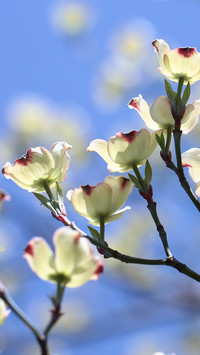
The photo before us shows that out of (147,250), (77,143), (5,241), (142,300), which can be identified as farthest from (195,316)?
(77,143)

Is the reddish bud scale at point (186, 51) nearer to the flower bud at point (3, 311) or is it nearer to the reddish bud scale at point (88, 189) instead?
the reddish bud scale at point (88, 189)

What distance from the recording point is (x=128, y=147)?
62cm

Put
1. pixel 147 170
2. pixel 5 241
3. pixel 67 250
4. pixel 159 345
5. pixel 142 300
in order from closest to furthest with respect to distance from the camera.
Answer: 1. pixel 67 250
2. pixel 147 170
3. pixel 142 300
4. pixel 5 241
5. pixel 159 345

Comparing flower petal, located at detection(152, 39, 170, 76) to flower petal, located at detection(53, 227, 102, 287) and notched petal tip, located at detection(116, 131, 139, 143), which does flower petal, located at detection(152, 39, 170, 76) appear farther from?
flower petal, located at detection(53, 227, 102, 287)

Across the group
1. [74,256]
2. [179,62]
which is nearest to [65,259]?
[74,256]

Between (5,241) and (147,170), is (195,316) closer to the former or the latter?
(5,241)

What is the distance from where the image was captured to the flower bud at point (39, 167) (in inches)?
24.4

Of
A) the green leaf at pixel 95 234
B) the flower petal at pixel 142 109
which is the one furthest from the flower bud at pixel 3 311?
the flower petal at pixel 142 109

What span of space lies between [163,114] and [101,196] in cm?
11

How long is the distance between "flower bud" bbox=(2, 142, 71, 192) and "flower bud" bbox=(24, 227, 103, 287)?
206 millimetres

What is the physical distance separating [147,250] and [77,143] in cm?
86

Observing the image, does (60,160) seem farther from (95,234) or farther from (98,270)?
(98,270)

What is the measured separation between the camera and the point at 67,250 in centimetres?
42

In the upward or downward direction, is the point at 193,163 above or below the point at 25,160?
below
